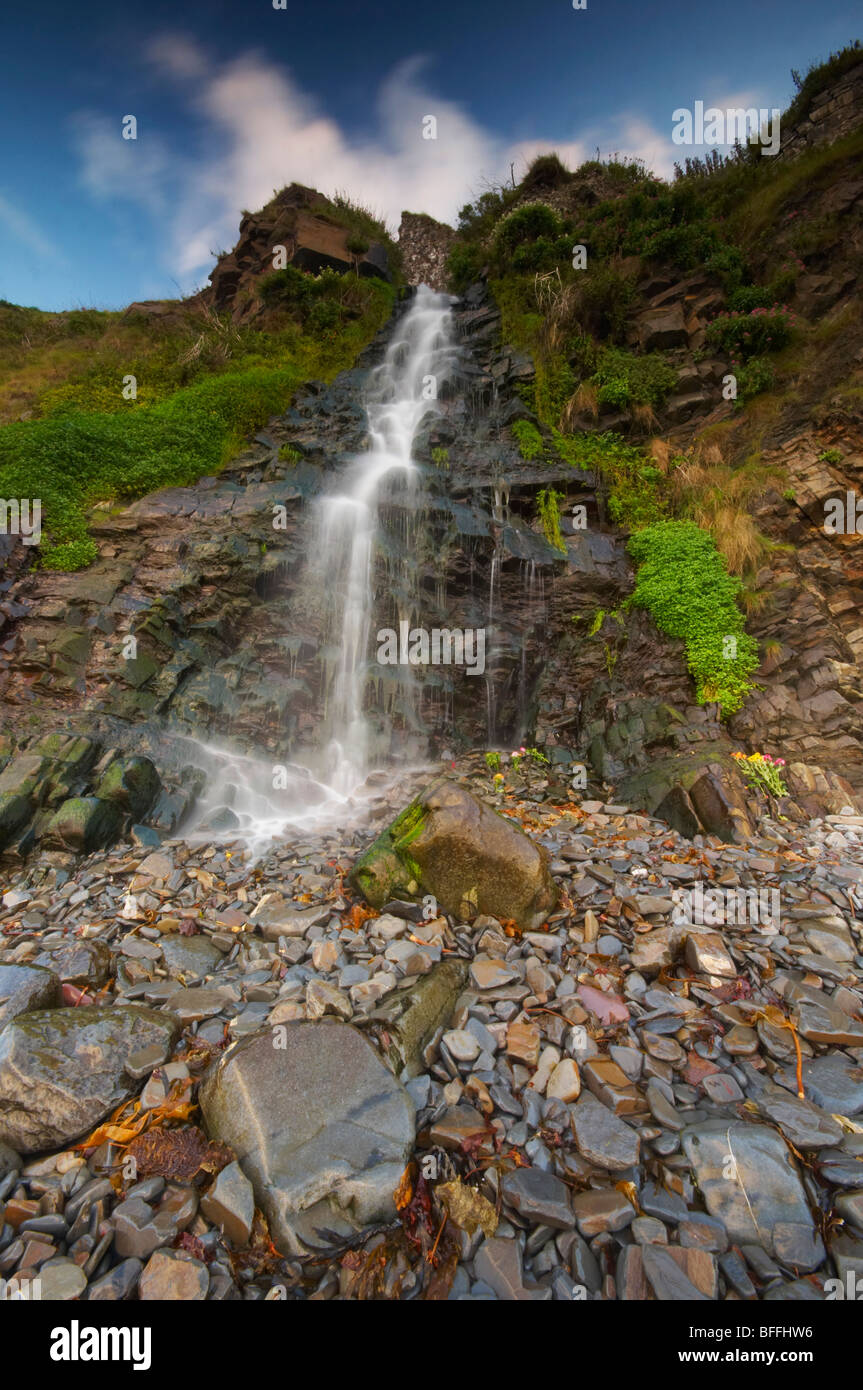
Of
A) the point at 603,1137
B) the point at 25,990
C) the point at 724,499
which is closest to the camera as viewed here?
the point at 603,1137

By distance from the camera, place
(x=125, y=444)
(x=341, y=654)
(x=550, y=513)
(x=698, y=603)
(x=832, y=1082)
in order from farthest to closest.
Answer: (x=550, y=513) < (x=125, y=444) < (x=341, y=654) < (x=698, y=603) < (x=832, y=1082)

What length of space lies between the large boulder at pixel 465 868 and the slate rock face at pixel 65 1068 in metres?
2.17

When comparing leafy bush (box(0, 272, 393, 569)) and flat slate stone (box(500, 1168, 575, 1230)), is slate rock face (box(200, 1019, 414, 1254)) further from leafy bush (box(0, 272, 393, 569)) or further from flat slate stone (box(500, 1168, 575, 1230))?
leafy bush (box(0, 272, 393, 569))

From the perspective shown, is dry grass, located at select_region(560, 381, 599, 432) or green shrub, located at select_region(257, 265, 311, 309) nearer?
dry grass, located at select_region(560, 381, 599, 432)

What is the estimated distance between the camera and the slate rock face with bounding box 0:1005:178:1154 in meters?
3.03

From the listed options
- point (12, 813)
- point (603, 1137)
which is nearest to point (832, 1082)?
point (603, 1137)

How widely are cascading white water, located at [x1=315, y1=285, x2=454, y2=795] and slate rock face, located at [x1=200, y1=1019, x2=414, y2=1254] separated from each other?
5.99 m

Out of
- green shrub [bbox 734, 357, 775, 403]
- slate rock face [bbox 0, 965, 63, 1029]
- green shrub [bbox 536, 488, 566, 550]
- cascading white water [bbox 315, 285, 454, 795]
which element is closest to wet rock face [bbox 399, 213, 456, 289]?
cascading white water [bbox 315, 285, 454, 795]

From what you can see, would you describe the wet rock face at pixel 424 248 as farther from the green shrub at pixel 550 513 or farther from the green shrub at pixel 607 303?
the green shrub at pixel 550 513

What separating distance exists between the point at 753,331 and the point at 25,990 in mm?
17314

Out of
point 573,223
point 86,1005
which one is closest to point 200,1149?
point 86,1005

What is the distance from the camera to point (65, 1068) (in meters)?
3.27

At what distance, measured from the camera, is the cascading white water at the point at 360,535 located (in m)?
9.95

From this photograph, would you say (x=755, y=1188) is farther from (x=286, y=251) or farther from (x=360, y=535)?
(x=286, y=251)
